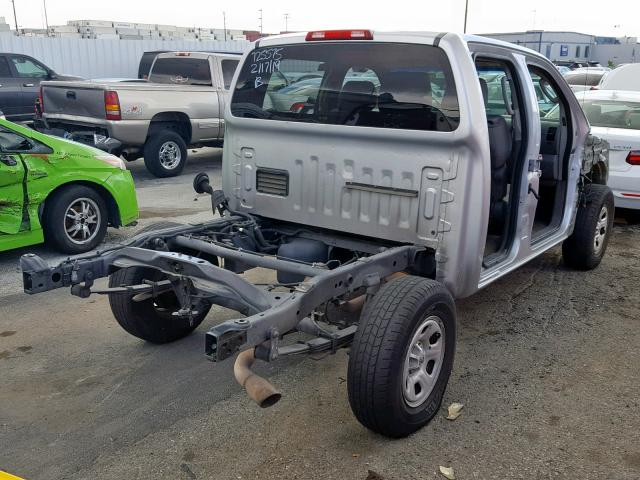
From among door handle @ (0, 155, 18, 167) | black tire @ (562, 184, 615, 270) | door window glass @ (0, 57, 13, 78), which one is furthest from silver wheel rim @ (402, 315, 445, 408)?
door window glass @ (0, 57, 13, 78)

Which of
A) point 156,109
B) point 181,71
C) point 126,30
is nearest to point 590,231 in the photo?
point 156,109

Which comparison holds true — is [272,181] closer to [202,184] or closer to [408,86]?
[202,184]

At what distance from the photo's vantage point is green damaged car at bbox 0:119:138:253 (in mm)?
6039

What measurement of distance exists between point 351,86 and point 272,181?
2.84ft

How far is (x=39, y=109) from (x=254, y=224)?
8.46 metres

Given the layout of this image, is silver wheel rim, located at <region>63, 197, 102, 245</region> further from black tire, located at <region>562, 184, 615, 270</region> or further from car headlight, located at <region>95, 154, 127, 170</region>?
black tire, located at <region>562, 184, 615, 270</region>

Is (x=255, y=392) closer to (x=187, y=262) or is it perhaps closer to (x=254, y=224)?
(x=187, y=262)

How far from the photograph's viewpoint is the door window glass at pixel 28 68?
50.5 feet

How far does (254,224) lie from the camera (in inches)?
180

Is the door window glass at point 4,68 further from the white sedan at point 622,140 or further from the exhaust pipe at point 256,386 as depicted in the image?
the exhaust pipe at point 256,386

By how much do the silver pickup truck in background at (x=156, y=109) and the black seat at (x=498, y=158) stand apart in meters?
7.09

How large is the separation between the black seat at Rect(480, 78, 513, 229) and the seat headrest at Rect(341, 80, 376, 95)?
732 millimetres

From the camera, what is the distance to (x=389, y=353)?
318 centimetres

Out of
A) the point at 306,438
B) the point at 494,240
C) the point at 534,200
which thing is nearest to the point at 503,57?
the point at 534,200
